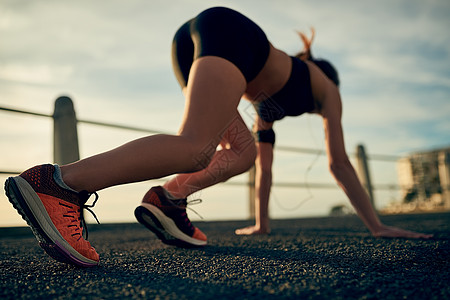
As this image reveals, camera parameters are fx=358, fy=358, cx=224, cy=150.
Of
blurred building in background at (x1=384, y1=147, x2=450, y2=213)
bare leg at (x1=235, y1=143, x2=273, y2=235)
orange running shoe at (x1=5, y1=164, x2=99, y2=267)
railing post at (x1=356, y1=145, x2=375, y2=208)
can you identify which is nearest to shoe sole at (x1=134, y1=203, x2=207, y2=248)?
orange running shoe at (x1=5, y1=164, x2=99, y2=267)

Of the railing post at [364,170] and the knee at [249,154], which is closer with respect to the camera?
the knee at [249,154]

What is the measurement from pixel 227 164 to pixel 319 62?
0.85 metres

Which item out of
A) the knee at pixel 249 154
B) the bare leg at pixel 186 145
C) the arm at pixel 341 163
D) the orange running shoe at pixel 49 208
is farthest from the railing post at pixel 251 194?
the orange running shoe at pixel 49 208

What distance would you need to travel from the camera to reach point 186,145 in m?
0.97

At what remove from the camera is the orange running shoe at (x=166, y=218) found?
1.33 metres

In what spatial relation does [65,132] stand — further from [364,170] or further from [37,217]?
[364,170]

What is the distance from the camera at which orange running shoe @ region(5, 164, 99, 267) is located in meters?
0.89

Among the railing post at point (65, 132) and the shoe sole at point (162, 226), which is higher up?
the railing post at point (65, 132)

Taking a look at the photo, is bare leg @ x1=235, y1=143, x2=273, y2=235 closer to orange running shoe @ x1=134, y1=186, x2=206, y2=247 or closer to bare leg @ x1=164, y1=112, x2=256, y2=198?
bare leg @ x1=164, y1=112, x2=256, y2=198

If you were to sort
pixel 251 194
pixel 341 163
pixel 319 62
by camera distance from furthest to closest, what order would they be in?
pixel 251 194
pixel 319 62
pixel 341 163

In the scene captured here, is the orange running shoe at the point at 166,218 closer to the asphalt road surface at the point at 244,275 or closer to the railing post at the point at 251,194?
the asphalt road surface at the point at 244,275

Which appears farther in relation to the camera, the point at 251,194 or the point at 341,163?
the point at 251,194

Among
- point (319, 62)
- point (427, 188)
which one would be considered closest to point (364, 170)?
point (427, 188)

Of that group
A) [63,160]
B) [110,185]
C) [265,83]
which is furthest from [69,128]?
[110,185]
